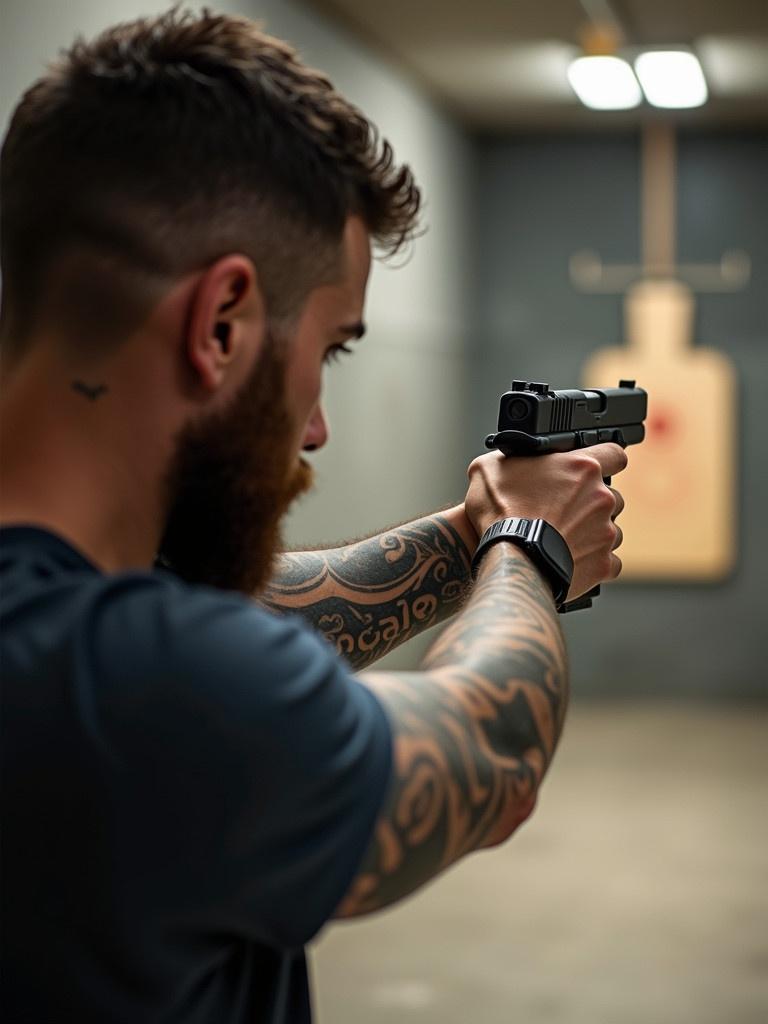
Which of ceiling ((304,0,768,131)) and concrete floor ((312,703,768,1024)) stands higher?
ceiling ((304,0,768,131))

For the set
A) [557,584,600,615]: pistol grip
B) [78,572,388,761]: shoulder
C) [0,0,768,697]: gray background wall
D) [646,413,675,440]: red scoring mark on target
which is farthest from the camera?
[646,413,675,440]: red scoring mark on target

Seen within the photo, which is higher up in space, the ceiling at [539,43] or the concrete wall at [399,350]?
the ceiling at [539,43]

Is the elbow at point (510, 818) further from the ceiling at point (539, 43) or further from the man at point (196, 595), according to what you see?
Answer: the ceiling at point (539, 43)

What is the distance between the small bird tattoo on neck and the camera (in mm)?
794

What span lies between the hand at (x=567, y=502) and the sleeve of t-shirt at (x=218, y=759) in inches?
18.5

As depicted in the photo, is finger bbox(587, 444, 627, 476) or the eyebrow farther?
finger bbox(587, 444, 627, 476)

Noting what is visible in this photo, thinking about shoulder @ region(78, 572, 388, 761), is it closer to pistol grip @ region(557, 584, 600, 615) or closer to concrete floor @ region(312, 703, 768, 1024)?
pistol grip @ region(557, 584, 600, 615)

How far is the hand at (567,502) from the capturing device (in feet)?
3.75

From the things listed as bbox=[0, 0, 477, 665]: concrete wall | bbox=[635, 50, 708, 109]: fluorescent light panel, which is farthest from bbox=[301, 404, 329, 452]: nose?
bbox=[635, 50, 708, 109]: fluorescent light panel

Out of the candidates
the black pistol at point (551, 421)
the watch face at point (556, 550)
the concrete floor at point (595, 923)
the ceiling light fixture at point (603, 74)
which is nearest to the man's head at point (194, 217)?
the watch face at point (556, 550)

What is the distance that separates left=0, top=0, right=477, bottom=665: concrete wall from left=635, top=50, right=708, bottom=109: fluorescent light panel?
797 millimetres

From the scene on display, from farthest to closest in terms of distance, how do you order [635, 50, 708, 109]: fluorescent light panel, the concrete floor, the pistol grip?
[635, 50, 708, 109]: fluorescent light panel, the concrete floor, the pistol grip

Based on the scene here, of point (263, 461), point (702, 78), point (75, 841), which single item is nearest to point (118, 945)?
point (75, 841)

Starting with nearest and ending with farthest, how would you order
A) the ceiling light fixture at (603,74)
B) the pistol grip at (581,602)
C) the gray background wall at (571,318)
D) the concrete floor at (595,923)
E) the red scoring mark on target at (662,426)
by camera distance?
the pistol grip at (581,602), the concrete floor at (595,923), the ceiling light fixture at (603,74), the gray background wall at (571,318), the red scoring mark on target at (662,426)
